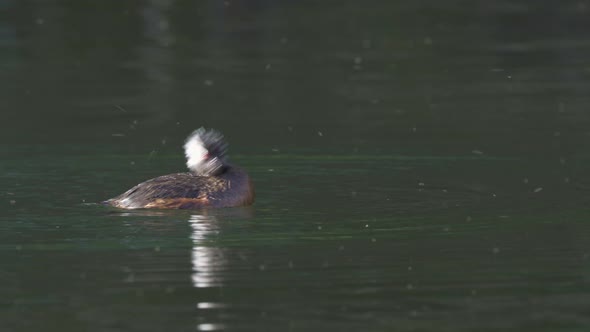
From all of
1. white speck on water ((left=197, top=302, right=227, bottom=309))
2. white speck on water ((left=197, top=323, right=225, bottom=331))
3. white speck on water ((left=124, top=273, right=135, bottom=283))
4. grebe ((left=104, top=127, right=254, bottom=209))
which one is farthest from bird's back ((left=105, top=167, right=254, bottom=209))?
white speck on water ((left=197, top=323, right=225, bottom=331))

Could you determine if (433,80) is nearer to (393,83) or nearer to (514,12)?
(393,83)

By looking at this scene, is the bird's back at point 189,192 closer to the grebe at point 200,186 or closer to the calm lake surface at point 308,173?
the grebe at point 200,186

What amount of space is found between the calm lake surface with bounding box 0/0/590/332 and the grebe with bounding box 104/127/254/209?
0.60 feet

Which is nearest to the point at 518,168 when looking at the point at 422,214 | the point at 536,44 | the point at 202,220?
the point at 422,214

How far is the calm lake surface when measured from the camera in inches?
426

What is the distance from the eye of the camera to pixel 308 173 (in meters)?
16.7

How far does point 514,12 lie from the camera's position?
113 ft

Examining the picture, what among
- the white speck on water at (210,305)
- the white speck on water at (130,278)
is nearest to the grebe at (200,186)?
the white speck on water at (130,278)

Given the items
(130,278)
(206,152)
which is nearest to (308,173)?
(206,152)

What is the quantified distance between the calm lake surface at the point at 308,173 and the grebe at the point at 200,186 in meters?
0.18

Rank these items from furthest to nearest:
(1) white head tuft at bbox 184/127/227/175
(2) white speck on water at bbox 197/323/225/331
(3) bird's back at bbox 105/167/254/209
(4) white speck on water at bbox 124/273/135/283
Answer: (1) white head tuft at bbox 184/127/227/175, (3) bird's back at bbox 105/167/254/209, (4) white speck on water at bbox 124/273/135/283, (2) white speck on water at bbox 197/323/225/331

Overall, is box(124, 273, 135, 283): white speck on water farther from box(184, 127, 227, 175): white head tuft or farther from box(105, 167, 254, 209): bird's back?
box(184, 127, 227, 175): white head tuft

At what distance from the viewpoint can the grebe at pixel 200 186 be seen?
48.0 ft

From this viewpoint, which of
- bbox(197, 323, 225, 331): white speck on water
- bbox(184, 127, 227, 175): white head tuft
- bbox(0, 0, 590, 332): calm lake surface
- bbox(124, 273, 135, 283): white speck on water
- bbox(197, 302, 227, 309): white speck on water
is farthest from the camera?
bbox(184, 127, 227, 175): white head tuft
